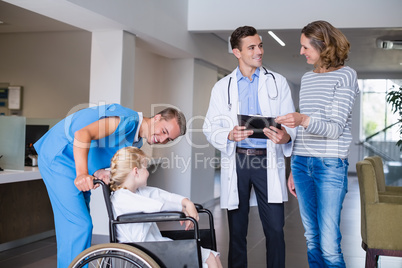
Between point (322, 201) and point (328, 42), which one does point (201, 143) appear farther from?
point (328, 42)

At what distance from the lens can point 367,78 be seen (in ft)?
44.5

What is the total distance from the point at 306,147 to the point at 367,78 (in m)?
11.9

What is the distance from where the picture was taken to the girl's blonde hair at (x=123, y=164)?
2.26m

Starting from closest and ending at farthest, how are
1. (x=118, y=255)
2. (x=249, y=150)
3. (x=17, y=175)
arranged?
(x=118, y=255), (x=249, y=150), (x=17, y=175)

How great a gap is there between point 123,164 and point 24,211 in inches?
118

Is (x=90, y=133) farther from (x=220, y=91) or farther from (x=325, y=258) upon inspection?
(x=325, y=258)

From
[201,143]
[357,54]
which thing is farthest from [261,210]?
[357,54]

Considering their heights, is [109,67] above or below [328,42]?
above

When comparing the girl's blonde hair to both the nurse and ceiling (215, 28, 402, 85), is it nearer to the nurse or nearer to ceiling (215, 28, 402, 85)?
the nurse

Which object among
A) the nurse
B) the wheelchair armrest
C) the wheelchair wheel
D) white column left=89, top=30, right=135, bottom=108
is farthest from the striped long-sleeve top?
white column left=89, top=30, right=135, bottom=108

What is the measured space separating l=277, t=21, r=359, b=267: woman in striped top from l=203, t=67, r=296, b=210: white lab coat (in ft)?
0.72

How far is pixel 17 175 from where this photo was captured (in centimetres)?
406

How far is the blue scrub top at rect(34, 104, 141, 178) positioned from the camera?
232 centimetres

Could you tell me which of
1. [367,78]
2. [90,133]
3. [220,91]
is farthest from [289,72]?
[90,133]
